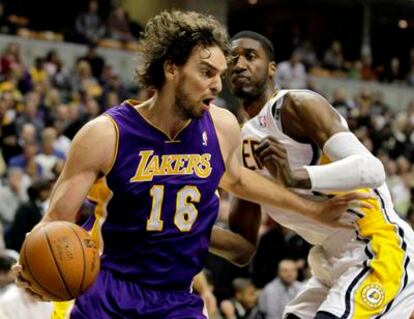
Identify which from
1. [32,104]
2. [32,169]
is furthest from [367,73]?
[32,169]

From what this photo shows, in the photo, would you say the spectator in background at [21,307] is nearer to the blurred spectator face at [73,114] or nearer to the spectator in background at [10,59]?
the blurred spectator face at [73,114]

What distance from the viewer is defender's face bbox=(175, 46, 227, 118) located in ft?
14.0

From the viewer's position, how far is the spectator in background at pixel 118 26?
17781 mm

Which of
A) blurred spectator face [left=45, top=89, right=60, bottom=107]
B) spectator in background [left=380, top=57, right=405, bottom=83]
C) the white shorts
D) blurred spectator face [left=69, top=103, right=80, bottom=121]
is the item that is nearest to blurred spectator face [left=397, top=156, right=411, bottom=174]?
blurred spectator face [left=69, top=103, right=80, bottom=121]

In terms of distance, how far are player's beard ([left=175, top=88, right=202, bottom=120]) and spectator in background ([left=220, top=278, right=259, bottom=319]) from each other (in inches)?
177

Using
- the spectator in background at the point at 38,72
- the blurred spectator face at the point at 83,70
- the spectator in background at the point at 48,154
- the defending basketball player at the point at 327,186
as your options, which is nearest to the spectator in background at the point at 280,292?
the spectator in background at the point at 48,154

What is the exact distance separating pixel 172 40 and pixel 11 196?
559 cm

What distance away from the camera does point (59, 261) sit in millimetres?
4078

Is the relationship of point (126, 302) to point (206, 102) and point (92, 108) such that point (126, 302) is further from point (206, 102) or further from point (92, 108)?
point (92, 108)

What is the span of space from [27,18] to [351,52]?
11086 millimetres

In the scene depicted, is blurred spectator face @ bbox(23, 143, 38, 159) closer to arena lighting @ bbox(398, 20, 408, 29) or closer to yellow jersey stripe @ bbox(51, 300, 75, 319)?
yellow jersey stripe @ bbox(51, 300, 75, 319)

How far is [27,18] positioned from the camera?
1764 centimetres

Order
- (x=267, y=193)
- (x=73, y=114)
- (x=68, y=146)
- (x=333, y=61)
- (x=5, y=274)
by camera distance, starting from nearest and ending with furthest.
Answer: (x=267, y=193) < (x=5, y=274) < (x=68, y=146) < (x=73, y=114) < (x=333, y=61)

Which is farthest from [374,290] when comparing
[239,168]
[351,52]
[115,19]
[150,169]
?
[351,52]
